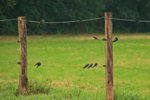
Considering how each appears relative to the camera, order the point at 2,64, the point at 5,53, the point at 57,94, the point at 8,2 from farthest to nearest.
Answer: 1. the point at 8,2
2. the point at 5,53
3. the point at 2,64
4. the point at 57,94

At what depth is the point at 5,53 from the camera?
24.2 m

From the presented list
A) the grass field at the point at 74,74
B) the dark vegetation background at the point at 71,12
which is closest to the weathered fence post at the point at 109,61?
the grass field at the point at 74,74

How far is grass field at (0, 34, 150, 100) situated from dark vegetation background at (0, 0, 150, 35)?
13755 mm

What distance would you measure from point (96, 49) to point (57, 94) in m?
17.1

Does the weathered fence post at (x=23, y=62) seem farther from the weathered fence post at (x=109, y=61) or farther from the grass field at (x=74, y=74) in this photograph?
the weathered fence post at (x=109, y=61)

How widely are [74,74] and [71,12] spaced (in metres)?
29.7

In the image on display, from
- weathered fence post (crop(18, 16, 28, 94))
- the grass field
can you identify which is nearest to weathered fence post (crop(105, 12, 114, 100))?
the grass field

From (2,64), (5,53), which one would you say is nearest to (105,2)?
(5,53)

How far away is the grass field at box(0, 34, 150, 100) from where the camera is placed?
35.6 ft

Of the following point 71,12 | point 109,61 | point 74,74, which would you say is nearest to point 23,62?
point 109,61

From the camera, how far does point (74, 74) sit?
1692 centimetres

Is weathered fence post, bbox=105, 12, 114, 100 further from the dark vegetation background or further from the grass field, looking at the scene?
the dark vegetation background

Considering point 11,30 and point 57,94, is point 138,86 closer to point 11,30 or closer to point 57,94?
point 57,94

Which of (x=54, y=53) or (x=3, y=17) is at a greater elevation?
(x=3, y=17)
